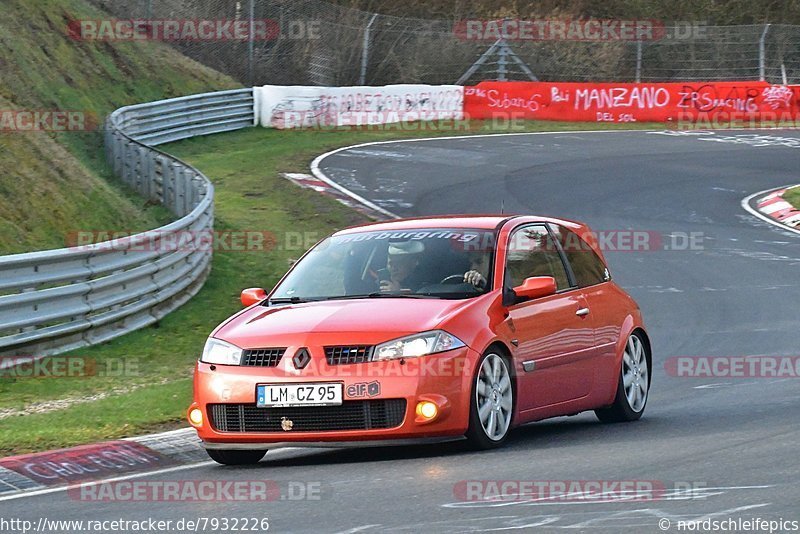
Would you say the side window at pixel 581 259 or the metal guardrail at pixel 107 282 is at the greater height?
the side window at pixel 581 259

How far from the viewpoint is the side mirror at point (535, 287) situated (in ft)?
30.0

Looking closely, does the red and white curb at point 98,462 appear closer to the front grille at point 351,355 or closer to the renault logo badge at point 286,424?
the renault logo badge at point 286,424

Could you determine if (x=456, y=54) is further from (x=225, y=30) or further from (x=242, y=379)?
(x=242, y=379)

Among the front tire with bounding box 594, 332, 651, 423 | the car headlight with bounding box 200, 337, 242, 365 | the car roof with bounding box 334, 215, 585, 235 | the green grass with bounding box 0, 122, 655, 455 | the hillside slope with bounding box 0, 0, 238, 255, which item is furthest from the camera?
the hillside slope with bounding box 0, 0, 238, 255

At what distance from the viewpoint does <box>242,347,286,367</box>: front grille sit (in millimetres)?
8539

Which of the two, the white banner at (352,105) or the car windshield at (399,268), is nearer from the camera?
the car windshield at (399,268)

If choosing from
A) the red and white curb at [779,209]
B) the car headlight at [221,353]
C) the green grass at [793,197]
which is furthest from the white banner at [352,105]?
the car headlight at [221,353]

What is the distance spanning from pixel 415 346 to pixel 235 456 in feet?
4.57

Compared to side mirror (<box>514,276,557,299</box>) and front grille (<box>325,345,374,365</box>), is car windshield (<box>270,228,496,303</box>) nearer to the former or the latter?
side mirror (<box>514,276,557,299</box>)

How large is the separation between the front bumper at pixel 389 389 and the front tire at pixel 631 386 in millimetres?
2240

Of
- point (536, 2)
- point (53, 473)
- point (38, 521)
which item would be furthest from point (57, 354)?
point (536, 2)

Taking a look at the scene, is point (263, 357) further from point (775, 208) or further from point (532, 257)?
point (775, 208)

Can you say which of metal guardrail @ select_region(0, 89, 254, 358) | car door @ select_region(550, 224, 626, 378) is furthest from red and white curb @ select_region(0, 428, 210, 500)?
metal guardrail @ select_region(0, 89, 254, 358)

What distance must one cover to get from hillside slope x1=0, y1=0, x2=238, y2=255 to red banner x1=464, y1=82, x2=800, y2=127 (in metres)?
7.68
